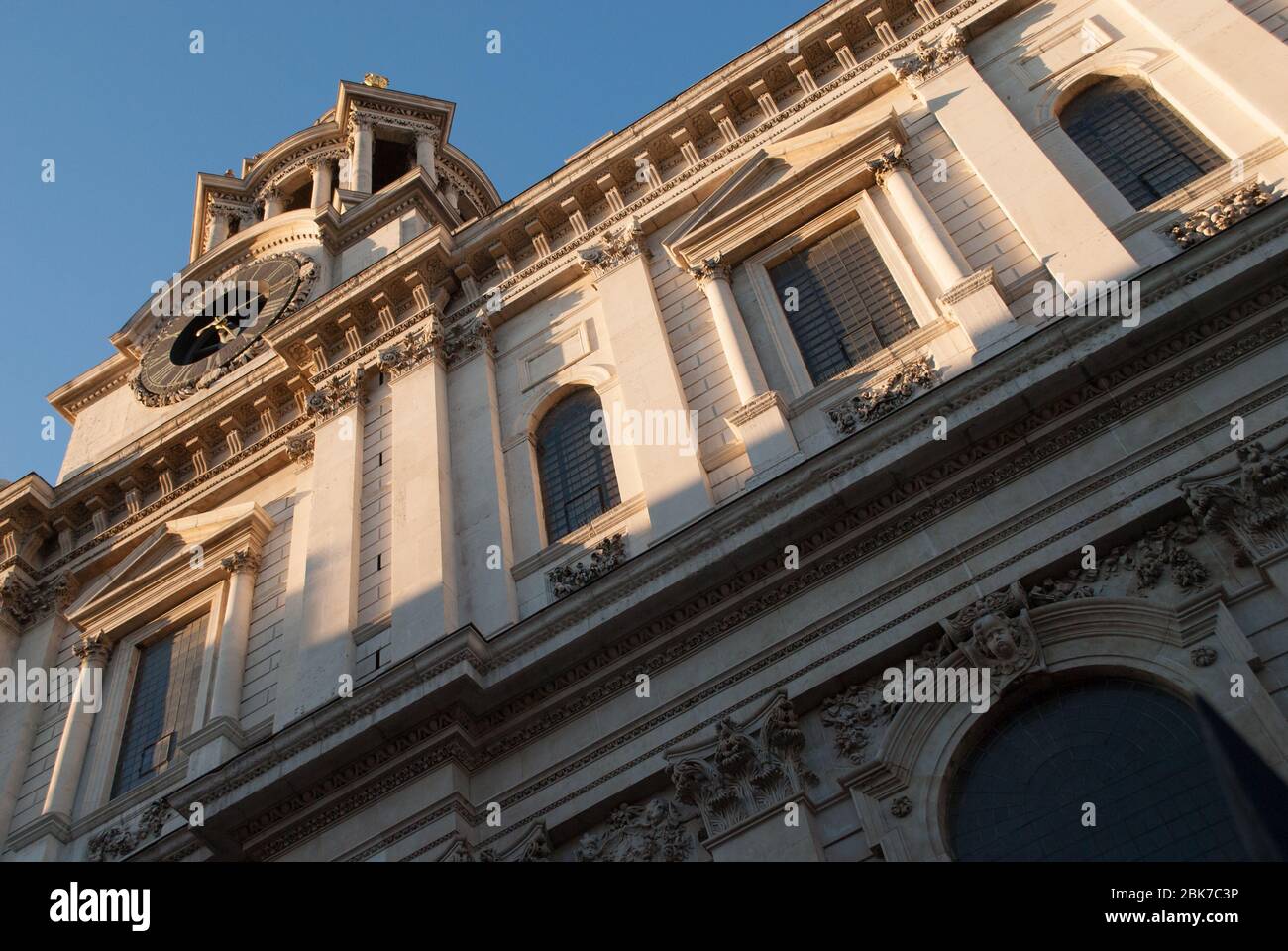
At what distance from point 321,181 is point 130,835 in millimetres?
20738

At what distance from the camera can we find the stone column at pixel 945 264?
16.4m

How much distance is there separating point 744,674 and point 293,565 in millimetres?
8853

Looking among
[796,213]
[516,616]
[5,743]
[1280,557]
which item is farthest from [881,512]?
[5,743]

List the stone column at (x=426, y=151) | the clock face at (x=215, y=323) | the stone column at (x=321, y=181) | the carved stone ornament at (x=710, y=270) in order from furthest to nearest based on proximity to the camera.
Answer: the stone column at (x=426, y=151) → the stone column at (x=321, y=181) → the clock face at (x=215, y=323) → the carved stone ornament at (x=710, y=270)

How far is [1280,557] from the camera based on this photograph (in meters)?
12.1

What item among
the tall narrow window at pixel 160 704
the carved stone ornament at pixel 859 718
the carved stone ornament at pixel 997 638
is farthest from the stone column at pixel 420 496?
the carved stone ornament at pixel 997 638

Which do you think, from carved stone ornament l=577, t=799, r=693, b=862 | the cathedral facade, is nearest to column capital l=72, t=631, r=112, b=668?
the cathedral facade

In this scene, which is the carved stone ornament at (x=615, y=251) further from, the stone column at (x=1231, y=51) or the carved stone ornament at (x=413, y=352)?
the stone column at (x=1231, y=51)

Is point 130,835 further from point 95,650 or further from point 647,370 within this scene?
point 647,370

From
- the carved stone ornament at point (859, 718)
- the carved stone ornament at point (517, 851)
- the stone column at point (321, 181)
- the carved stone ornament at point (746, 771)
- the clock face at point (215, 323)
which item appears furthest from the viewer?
the stone column at point (321, 181)

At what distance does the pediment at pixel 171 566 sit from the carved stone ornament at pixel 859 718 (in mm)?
11152

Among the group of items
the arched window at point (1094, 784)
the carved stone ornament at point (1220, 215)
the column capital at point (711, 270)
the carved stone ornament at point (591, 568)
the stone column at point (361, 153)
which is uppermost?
the stone column at point (361, 153)

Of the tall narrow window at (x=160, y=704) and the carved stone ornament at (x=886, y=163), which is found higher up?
the carved stone ornament at (x=886, y=163)

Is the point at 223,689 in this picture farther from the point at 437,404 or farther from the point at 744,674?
the point at 744,674
